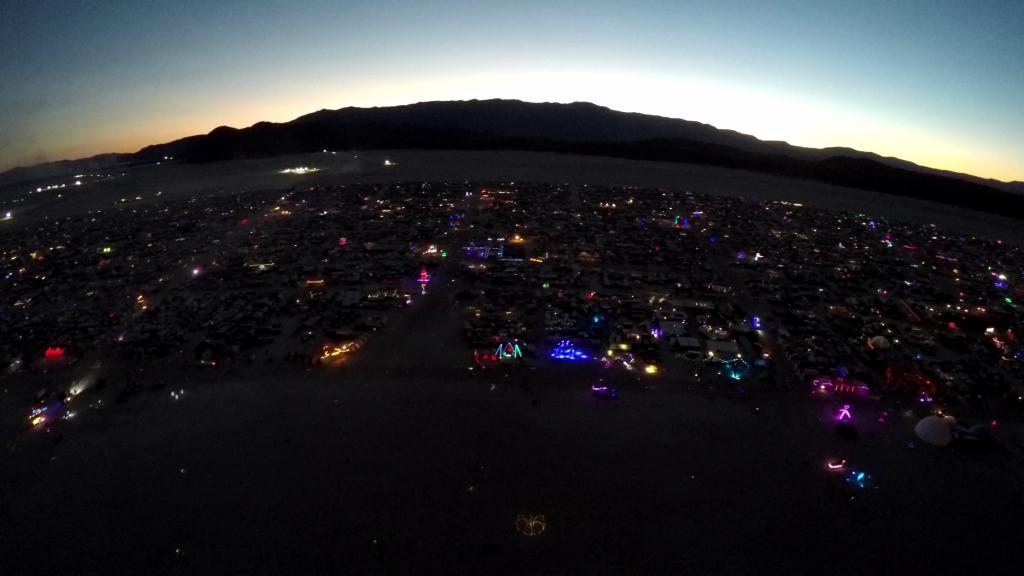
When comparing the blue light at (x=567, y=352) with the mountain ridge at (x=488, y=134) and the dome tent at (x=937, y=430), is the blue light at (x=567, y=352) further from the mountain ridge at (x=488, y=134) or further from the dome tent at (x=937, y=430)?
the mountain ridge at (x=488, y=134)

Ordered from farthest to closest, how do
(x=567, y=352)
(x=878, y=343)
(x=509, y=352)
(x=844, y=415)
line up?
(x=878, y=343), (x=567, y=352), (x=509, y=352), (x=844, y=415)

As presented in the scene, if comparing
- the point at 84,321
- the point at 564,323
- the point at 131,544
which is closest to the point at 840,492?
the point at 564,323

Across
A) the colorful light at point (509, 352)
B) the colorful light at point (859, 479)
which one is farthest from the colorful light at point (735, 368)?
the colorful light at point (509, 352)

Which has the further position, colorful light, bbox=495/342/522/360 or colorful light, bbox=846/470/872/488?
colorful light, bbox=495/342/522/360

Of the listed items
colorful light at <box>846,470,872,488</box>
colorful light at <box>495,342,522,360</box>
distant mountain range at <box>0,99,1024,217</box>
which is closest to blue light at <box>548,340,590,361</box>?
colorful light at <box>495,342,522,360</box>

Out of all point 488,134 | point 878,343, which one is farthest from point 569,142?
point 878,343

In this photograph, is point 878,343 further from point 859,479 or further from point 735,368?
point 859,479

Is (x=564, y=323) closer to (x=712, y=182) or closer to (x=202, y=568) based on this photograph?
(x=202, y=568)

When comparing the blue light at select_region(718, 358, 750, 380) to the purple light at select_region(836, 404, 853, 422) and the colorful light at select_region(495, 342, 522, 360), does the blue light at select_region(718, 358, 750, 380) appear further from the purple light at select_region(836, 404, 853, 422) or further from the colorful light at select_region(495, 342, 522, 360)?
the colorful light at select_region(495, 342, 522, 360)
